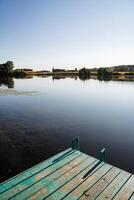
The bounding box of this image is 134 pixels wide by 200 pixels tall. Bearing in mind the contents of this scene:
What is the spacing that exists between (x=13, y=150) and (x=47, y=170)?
567 centimetres

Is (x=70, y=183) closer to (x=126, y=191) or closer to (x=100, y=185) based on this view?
(x=100, y=185)

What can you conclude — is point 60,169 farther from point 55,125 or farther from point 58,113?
point 58,113

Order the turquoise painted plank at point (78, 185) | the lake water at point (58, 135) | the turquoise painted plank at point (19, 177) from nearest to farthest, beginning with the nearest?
the turquoise painted plank at point (78, 185) → the turquoise painted plank at point (19, 177) → the lake water at point (58, 135)

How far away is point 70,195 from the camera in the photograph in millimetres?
5371

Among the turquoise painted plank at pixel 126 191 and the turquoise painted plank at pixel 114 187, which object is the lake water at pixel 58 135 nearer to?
the turquoise painted plank at pixel 114 187

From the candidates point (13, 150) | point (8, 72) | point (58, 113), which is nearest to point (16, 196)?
point (13, 150)

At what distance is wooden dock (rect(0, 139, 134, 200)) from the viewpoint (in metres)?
5.39

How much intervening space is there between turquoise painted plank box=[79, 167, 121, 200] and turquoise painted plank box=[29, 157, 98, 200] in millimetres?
696

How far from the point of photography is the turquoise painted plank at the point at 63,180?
5.39m

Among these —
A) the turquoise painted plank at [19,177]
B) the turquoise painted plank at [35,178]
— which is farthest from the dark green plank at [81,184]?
the turquoise painted plank at [19,177]

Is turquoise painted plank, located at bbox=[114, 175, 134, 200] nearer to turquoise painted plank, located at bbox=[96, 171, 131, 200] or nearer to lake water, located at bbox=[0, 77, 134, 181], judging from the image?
turquoise painted plank, located at bbox=[96, 171, 131, 200]

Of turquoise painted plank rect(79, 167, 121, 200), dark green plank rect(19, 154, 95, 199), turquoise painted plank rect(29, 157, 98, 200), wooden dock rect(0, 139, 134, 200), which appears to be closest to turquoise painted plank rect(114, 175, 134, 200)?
wooden dock rect(0, 139, 134, 200)

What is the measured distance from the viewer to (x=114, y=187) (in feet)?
19.2

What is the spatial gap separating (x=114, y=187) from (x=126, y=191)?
14.7 inches
